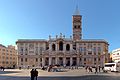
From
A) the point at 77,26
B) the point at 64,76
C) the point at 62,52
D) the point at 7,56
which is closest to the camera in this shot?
the point at 64,76

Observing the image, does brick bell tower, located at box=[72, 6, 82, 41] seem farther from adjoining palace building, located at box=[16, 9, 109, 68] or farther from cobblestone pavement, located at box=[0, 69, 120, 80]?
cobblestone pavement, located at box=[0, 69, 120, 80]

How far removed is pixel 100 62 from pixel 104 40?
12681 mm

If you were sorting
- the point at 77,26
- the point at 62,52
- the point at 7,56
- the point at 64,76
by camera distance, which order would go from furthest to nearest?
the point at 7,56, the point at 77,26, the point at 62,52, the point at 64,76

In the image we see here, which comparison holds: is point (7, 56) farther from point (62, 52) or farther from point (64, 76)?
point (64, 76)

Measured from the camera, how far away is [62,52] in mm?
136750

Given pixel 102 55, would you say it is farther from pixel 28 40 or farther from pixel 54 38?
pixel 28 40

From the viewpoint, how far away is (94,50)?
138 m

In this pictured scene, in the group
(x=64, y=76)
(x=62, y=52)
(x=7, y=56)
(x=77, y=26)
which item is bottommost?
(x=64, y=76)

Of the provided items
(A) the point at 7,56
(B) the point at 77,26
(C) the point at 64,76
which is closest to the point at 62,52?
(B) the point at 77,26

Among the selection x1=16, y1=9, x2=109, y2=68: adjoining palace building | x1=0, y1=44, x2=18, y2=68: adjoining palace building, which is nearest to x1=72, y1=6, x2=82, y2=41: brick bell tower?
x1=16, y1=9, x2=109, y2=68: adjoining palace building

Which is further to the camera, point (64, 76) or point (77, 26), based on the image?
point (77, 26)

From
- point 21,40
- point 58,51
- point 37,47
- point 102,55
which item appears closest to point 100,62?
point 102,55

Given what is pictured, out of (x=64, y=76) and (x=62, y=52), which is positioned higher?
(x=62, y=52)

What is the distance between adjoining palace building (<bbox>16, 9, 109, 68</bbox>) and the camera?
136625 millimetres
